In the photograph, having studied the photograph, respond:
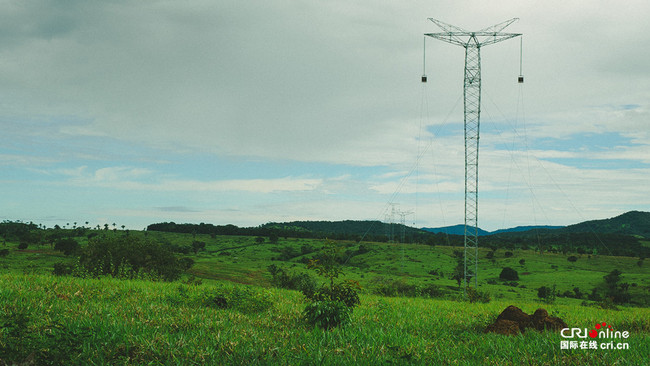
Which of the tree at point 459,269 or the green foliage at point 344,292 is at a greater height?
the green foliage at point 344,292

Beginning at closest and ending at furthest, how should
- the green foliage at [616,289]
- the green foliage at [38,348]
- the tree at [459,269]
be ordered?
1. the green foliage at [38,348]
2. the green foliage at [616,289]
3. the tree at [459,269]

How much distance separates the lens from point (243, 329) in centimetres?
955

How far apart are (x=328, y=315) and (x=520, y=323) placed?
6.03 m

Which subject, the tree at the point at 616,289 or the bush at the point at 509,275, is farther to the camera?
the bush at the point at 509,275

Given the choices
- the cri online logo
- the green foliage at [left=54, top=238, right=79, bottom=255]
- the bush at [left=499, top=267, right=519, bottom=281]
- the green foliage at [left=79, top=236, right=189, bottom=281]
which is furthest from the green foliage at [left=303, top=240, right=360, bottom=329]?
the green foliage at [left=54, top=238, right=79, bottom=255]

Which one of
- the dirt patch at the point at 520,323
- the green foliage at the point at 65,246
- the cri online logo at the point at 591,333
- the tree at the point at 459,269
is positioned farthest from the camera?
the green foliage at the point at 65,246

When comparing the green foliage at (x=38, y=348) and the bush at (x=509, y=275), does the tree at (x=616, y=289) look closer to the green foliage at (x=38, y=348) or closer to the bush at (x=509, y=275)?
the bush at (x=509, y=275)

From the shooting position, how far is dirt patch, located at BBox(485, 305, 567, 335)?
37.4ft

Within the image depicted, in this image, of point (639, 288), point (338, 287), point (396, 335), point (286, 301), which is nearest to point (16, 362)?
point (396, 335)

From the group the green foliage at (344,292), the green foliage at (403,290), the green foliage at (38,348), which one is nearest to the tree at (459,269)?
the green foliage at (403,290)

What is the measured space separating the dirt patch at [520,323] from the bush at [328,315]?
435 centimetres

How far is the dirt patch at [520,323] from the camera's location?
11.4 m

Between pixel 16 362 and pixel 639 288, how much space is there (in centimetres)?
12815

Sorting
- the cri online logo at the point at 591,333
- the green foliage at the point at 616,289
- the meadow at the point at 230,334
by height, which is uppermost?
the meadow at the point at 230,334
